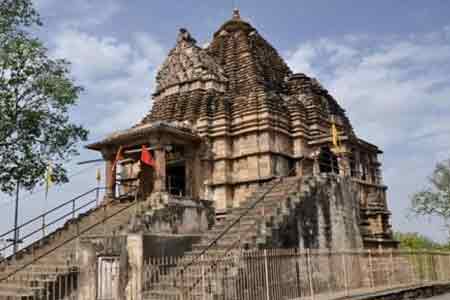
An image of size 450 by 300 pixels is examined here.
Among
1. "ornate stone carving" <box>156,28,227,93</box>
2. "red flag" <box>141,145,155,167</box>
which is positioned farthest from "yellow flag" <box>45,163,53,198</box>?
"ornate stone carving" <box>156,28,227,93</box>

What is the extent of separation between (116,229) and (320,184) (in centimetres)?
686

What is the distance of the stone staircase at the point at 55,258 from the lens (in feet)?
41.4

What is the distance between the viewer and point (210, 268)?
1097 cm

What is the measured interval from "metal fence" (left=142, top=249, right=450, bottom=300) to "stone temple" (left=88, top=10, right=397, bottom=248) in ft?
3.52

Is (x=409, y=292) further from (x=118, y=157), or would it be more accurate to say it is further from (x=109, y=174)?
(x=109, y=174)

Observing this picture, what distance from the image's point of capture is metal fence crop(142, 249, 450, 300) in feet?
36.3

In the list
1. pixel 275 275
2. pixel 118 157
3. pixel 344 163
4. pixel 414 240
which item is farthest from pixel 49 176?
pixel 414 240

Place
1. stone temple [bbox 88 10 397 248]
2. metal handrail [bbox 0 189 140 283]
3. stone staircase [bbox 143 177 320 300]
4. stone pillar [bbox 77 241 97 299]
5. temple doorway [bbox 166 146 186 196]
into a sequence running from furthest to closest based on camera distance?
temple doorway [bbox 166 146 186 196]
stone temple [bbox 88 10 397 248]
metal handrail [bbox 0 189 140 283]
stone pillar [bbox 77 241 97 299]
stone staircase [bbox 143 177 320 300]

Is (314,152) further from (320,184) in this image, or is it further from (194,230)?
(194,230)

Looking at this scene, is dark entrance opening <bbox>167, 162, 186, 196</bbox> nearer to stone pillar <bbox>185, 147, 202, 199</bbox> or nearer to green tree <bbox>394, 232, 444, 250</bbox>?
stone pillar <bbox>185, 147, 202, 199</bbox>

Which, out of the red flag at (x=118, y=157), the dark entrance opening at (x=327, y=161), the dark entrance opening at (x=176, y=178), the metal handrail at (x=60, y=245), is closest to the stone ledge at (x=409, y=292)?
the dark entrance opening at (x=327, y=161)

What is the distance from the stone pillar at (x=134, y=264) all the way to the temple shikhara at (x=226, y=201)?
28 millimetres

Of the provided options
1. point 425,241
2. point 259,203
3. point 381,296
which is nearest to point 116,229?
point 259,203

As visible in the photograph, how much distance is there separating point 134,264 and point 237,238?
2951 mm
